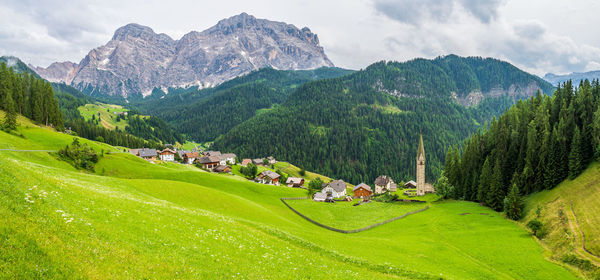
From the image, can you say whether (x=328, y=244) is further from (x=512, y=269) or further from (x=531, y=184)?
(x=531, y=184)

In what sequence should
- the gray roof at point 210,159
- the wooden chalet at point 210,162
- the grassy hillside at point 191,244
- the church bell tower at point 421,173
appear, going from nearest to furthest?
the grassy hillside at point 191,244 → the church bell tower at point 421,173 → the wooden chalet at point 210,162 → the gray roof at point 210,159

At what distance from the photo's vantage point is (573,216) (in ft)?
165

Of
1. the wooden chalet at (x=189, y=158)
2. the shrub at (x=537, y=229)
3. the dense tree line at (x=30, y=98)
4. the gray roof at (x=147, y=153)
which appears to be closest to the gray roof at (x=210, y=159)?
the wooden chalet at (x=189, y=158)

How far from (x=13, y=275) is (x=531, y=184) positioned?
91762mm

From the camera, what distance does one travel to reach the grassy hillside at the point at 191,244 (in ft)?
42.7

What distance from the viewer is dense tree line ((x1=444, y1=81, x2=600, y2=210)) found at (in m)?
65.8

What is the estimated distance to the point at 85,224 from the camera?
16.5m

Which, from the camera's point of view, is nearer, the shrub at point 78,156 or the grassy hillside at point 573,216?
the grassy hillside at point 573,216

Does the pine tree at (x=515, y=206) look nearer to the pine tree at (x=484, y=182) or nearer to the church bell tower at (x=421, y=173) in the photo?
the pine tree at (x=484, y=182)

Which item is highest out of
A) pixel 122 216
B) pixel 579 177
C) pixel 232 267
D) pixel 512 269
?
Answer: pixel 579 177

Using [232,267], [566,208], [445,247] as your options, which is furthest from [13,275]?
[566,208]

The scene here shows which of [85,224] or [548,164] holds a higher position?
[548,164]

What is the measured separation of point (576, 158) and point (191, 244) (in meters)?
81.3

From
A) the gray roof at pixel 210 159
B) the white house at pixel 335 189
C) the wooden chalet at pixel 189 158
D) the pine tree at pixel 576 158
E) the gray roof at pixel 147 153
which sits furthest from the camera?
Result: the wooden chalet at pixel 189 158
